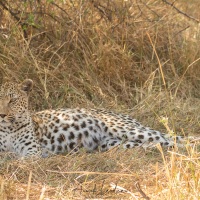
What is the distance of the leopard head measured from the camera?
673 cm

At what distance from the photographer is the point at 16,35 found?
8344 millimetres

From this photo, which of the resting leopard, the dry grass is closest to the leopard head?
the resting leopard

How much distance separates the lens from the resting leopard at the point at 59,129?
6.82 m

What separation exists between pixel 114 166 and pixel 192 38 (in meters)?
3.77

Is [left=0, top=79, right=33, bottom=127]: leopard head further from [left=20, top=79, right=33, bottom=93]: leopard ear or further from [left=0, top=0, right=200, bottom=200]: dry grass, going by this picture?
[left=0, top=0, right=200, bottom=200]: dry grass

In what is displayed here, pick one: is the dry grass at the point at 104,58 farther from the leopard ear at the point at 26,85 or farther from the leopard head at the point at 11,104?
the leopard head at the point at 11,104

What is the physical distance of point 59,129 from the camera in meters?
7.14

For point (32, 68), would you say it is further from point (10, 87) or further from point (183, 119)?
point (183, 119)

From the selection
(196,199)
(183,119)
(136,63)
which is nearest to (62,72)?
(136,63)

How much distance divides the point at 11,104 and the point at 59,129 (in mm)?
653

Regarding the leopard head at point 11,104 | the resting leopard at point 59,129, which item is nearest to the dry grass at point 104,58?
the resting leopard at point 59,129

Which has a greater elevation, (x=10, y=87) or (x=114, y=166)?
(x=10, y=87)

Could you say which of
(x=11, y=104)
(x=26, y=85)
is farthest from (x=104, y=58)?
(x=11, y=104)

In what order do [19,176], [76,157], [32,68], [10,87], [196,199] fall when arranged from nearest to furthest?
[196,199]
[19,176]
[76,157]
[10,87]
[32,68]
